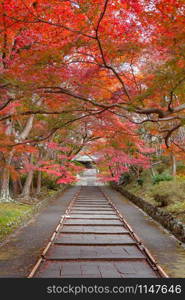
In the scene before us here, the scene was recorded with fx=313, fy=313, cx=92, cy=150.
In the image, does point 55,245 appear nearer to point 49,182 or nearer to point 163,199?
point 163,199

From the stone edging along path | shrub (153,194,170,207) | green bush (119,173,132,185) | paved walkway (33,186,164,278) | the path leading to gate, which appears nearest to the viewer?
paved walkway (33,186,164,278)

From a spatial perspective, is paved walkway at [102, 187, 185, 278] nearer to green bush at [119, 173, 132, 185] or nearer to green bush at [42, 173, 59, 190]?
green bush at [42, 173, 59, 190]

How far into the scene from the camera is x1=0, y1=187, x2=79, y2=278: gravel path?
6613mm

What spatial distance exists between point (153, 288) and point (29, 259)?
3.32m

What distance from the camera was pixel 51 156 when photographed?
2538 centimetres

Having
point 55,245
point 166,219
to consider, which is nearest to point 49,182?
point 166,219

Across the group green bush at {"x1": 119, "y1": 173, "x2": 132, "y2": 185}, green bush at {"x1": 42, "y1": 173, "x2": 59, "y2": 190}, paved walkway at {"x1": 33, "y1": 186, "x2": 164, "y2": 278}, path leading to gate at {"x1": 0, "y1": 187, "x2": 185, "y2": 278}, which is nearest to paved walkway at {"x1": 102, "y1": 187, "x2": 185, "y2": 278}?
path leading to gate at {"x1": 0, "y1": 187, "x2": 185, "y2": 278}

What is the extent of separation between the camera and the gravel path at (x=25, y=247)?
6.61m

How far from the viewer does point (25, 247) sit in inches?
341

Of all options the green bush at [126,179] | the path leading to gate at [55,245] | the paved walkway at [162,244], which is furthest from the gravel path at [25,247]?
the green bush at [126,179]

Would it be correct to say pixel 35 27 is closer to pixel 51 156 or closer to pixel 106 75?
pixel 106 75

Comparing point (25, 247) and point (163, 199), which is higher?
point (163, 199)

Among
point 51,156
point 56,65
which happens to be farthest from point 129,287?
point 51,156

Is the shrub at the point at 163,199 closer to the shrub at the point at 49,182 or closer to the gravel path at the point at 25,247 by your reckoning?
the gravel path at the point at 25,247
